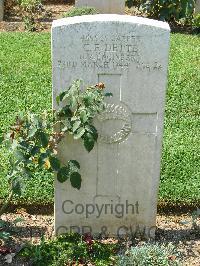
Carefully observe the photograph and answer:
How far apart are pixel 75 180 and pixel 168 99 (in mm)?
2803

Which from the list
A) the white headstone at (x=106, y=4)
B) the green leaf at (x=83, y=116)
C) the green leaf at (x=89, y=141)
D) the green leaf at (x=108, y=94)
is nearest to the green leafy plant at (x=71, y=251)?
the green leaf at (x=89, y=141)

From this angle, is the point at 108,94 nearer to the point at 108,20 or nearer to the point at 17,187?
the point at 108,20

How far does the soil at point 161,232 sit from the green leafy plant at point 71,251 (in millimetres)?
113

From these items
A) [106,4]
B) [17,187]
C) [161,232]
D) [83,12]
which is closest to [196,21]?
[106,4]

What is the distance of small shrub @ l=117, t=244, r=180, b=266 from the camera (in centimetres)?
360

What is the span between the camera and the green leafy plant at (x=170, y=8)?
32.0 feet

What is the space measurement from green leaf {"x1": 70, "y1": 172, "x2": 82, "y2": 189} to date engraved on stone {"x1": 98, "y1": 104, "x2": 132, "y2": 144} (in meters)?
0.30

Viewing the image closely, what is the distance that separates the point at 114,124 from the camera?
3.77m

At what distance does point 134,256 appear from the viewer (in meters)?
3.62

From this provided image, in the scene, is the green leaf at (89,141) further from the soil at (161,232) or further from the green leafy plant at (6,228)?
the soil at (161,232)

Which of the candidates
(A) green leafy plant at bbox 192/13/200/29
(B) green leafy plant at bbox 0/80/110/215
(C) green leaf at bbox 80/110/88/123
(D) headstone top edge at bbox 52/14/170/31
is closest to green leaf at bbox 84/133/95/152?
(B) green leafy plant at bbox 0/80/110/215

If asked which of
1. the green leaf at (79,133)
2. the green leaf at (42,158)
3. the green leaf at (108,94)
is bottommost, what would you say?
the green leaf at (42,158)

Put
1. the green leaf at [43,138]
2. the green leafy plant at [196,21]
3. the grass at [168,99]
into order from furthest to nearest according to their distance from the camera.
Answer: the green leafy plant at [196,21] → the grass at [168,99] → the green leaf at [43,138]

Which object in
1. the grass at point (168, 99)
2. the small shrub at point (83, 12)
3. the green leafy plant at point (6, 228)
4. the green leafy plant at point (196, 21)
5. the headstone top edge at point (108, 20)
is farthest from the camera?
the green leafy plant at point (196, 21)
